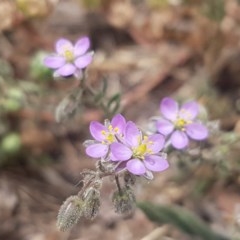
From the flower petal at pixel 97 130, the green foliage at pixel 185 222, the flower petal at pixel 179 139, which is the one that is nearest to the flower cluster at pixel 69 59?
the flower petal at pixel 97 130

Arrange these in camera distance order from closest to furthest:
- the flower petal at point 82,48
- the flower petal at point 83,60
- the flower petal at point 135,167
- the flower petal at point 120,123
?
the flower petal at point 135,167 → the flower petal at point 120,123 → the flower petal at point 83,60 → the flower petal at point 82,48

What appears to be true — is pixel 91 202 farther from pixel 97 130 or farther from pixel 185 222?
pixel 185 222

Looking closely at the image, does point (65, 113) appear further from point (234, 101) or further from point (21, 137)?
point (234, 101)

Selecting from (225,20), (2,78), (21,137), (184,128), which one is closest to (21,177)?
(21,137)

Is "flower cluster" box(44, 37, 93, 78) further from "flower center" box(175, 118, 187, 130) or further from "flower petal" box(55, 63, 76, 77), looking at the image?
"flower center" box(175, 118, 187, 130)

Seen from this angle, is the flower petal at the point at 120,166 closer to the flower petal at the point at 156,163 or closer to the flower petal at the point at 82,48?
the flower petal at the point at 156,163

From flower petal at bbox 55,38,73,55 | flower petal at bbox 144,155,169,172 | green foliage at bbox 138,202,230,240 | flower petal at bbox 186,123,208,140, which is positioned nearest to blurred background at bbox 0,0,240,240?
green foliage at bbox 138,202,230,240

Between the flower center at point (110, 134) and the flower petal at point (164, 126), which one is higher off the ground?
the flower petal at point (164, 126)
